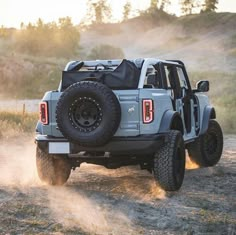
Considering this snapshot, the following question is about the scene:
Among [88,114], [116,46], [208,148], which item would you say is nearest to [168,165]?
[88,114]

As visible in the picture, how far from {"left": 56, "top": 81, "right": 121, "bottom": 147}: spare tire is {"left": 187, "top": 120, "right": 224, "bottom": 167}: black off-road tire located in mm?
2843

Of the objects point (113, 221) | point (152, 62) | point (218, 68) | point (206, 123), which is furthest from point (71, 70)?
point (218, 68)

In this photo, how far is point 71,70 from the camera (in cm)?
817

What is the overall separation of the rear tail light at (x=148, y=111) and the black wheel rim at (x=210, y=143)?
2773mm

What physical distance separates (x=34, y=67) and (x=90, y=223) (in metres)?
39.7

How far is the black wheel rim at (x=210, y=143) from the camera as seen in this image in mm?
9546

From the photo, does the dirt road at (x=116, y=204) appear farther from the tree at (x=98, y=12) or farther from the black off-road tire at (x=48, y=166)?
the tree at (x=98, y=12)

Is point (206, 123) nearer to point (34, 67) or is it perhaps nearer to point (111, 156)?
point (111, 156)

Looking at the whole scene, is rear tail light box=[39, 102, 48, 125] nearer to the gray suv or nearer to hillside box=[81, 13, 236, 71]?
the gray suv

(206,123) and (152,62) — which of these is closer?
(152,62)

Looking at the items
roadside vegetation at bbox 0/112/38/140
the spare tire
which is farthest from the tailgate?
roadside vegetation at bbox 0/112/38/140

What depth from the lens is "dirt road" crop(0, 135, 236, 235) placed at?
5559mm

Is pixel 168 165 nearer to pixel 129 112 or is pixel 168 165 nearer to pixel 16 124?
pixel 129 112

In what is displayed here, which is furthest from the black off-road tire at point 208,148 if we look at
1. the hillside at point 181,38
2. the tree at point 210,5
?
the tree at point 210,5
